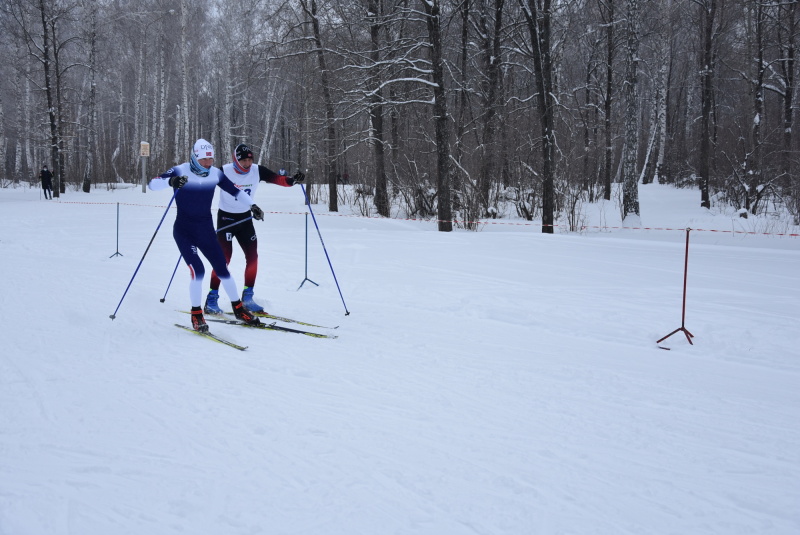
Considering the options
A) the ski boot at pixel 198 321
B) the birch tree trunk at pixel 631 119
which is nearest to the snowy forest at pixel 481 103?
the birch tree trunk at pixel 631 119

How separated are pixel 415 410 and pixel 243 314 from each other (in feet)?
10.1

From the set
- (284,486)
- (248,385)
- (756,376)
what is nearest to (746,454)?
(756,376)

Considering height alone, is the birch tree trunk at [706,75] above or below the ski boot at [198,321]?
above

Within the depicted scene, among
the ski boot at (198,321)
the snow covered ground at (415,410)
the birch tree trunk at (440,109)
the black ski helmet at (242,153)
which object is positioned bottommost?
the snow covered ground at (415,410)

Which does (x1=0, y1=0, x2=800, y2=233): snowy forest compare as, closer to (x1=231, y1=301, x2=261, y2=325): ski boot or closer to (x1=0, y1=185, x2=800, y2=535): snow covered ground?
(x1=0, y1=185, x2=800, y2=535): snow covered ground

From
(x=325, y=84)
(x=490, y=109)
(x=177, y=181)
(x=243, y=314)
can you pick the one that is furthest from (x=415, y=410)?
(x=325, y=84)

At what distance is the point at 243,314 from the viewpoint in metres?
6.41

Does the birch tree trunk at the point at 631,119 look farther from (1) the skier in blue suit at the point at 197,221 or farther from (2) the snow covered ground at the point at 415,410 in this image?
(1) the skier in blue suit at the point at 197,221

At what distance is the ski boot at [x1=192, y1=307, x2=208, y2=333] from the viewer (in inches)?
239

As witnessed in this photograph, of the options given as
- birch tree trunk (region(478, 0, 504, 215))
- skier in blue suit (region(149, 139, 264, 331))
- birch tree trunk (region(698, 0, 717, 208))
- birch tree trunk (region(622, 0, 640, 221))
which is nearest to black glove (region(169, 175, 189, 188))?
skier in blue suit (region(149, 139, 264, 331))

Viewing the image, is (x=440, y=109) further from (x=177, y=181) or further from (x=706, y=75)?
(x=706, y=75)

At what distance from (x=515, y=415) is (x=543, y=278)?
523 centimetres

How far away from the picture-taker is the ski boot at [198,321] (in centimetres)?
608

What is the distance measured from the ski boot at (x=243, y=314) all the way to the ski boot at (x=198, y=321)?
384mm
